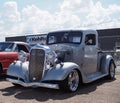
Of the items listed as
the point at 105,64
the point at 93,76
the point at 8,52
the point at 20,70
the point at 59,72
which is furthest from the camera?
the point at 8,52

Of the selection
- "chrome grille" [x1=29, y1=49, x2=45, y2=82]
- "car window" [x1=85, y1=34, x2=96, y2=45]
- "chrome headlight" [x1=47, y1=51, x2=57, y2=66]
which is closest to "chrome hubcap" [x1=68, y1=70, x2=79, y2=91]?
"chrome headlight" [x1=47, y1=51, x2=57, y2=66]

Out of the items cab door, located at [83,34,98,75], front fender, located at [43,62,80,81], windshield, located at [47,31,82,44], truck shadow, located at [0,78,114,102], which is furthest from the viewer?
cab door, located at [83,34,98,75]

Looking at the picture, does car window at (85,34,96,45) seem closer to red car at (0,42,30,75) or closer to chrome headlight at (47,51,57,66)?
chrome headlight at (47,51,57,66)

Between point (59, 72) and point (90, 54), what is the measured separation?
2509 mm

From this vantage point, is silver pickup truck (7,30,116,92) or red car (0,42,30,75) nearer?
silver pickup truck (7,30,116,92)

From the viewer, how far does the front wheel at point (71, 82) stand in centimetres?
861

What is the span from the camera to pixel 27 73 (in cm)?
929

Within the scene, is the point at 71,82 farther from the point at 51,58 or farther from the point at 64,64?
the point at 51,58

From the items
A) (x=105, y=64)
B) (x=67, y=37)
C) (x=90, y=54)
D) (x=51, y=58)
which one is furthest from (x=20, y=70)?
(x=105, y=64)

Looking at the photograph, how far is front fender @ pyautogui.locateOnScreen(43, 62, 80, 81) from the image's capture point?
847 cm

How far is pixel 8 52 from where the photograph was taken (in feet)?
42.5

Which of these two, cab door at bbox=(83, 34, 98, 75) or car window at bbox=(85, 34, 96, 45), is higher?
car window at bbox=(85, 34, 96, 45)

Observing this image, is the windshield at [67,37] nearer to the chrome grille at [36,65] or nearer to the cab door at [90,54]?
the cab door at [90,54]

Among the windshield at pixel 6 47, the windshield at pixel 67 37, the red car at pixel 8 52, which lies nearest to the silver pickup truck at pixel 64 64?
the windshield at pixel 67 37
